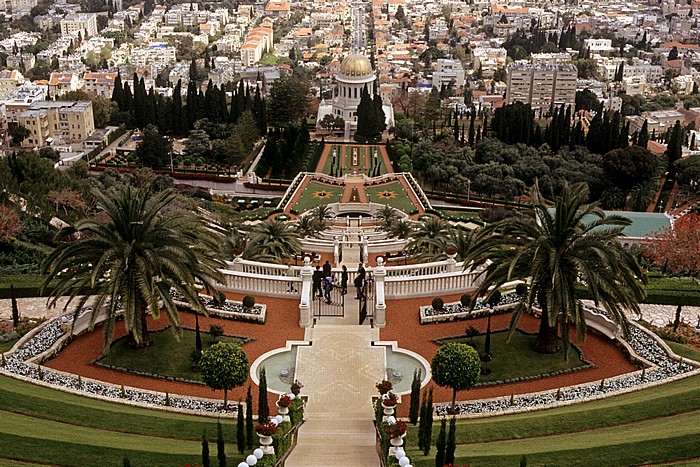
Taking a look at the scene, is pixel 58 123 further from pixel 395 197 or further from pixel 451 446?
pixel 451 446

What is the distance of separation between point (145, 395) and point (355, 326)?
852 centimetres

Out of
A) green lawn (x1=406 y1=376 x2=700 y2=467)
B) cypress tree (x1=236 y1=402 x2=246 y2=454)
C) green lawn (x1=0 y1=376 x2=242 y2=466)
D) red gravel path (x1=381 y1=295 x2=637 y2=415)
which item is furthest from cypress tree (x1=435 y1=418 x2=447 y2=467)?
red gravel path (x1=381 y1=295 x2=637 y2=415)

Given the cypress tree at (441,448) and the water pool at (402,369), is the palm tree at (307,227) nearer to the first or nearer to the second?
the water pool at (402,369)

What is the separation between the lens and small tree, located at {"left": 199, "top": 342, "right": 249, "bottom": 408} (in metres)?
21.8

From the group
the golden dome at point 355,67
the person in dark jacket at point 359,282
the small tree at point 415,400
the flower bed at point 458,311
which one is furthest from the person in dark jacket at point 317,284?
the golden dome at point 355,67

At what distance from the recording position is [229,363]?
71.6ft

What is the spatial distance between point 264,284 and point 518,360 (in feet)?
35.5

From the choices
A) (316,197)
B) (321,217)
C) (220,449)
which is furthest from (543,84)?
(220,449)

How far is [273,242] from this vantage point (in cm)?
3878

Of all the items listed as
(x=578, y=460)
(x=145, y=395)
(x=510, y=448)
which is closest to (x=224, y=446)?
(x=145, y=395)

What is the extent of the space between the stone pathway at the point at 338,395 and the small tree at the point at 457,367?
2.70 metres

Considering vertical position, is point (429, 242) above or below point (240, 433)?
below

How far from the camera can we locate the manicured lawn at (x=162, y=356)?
26.0 meters

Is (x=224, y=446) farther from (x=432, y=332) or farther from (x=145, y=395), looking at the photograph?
(x=432, y=332)
